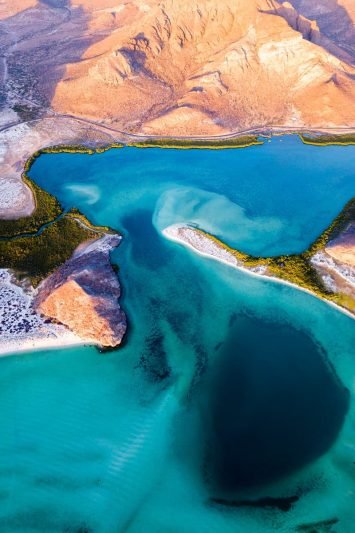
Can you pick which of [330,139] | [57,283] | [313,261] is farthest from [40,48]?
[313,261]

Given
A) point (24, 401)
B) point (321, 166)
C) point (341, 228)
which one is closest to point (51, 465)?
point (24, 401)

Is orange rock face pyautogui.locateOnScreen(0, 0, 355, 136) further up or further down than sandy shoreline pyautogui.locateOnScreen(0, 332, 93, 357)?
further up

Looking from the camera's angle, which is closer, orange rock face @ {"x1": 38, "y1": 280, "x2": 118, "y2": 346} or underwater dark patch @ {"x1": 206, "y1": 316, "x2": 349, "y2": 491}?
underwater dark patch @ {"x1": 206, "y1": 316, "x2": 349, "y2": 491}

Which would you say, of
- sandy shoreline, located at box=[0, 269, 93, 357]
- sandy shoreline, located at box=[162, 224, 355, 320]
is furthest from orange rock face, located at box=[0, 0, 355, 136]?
sandy shoreline, located at box=[0, 269, 93, 357]

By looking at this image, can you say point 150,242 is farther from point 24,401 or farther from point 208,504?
point 208,504

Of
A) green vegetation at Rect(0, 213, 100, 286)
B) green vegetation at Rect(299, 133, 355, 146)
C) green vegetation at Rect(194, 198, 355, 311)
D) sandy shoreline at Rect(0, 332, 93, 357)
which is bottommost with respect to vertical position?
sandy shoreline at Rect(0, 332, 93, 357)

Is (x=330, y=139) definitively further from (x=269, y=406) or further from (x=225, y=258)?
(x=269, y=406)

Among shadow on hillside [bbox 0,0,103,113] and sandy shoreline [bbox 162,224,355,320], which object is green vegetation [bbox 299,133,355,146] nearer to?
sandy shoreline [bbox 162,224,355,320]
